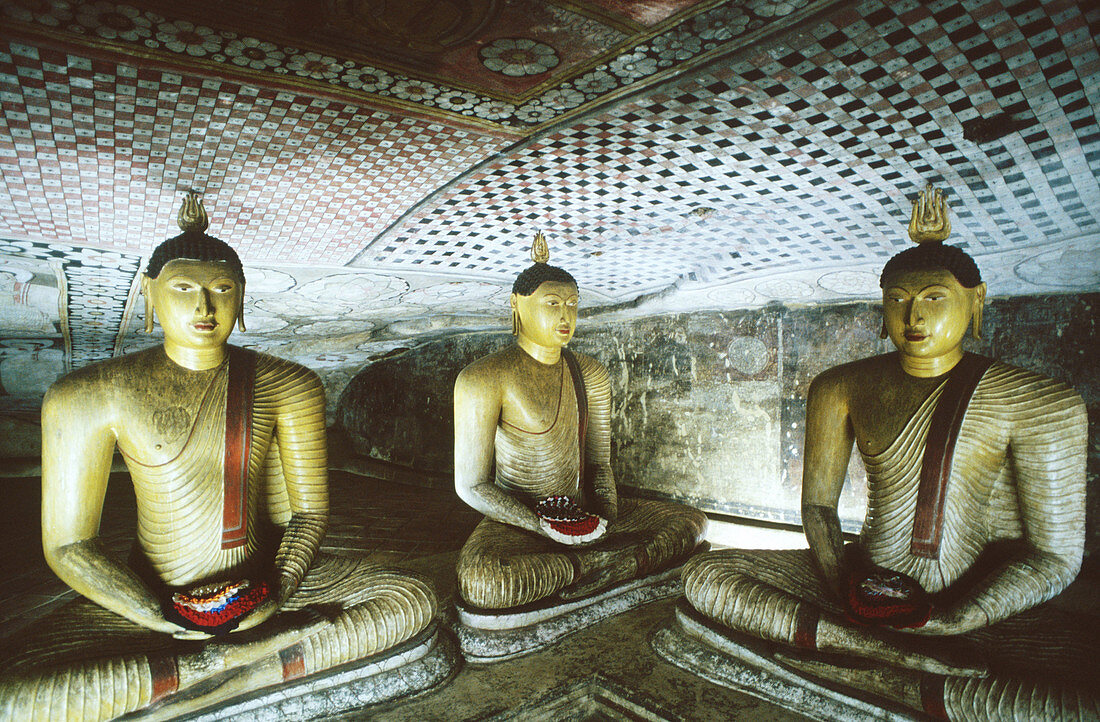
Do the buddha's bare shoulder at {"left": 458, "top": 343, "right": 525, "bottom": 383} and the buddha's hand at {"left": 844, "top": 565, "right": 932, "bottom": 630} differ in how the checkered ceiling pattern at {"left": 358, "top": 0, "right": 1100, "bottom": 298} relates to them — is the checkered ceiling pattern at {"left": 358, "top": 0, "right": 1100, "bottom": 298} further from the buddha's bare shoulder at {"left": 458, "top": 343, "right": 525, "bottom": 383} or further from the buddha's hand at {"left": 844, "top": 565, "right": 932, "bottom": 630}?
the buddha's hand at {"left": 844, "top": 565, "right": 932, "bottom": 630}

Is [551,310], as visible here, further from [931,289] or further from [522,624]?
[931,289]

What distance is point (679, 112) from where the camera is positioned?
7.03 feet

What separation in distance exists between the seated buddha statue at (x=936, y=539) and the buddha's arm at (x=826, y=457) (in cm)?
1

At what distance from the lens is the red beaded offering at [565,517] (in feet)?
9.80

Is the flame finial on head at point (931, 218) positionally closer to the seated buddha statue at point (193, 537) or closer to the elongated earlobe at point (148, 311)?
the seated buddha statue at point (193, 537)

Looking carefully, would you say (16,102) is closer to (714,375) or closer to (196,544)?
(196,544)

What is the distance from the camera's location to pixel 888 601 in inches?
87.3

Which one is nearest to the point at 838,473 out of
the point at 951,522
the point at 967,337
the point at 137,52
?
the point at 951,522

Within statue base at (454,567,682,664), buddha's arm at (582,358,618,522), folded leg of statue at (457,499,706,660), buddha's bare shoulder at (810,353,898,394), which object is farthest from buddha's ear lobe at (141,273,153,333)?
buddha's bare shoulder at (810,353,898,394)

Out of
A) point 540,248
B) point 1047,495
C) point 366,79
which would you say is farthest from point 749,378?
point 366,79

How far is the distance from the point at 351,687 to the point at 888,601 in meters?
2.05

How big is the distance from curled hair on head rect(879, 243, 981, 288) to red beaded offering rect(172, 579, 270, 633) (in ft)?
9.23

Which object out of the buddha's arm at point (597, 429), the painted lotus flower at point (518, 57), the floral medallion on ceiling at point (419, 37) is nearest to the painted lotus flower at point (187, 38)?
the floral medallion on ceiling at point (419, 37)

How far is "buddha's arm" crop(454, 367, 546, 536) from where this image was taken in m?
3.25
